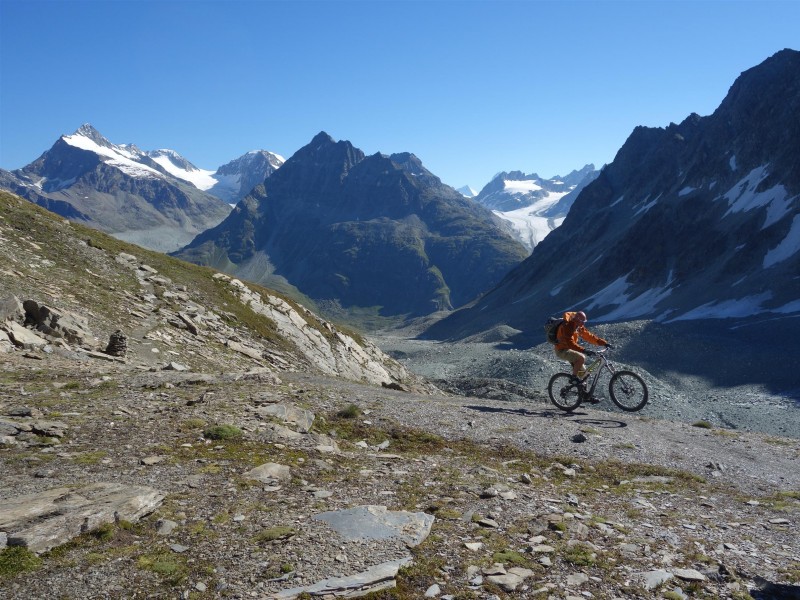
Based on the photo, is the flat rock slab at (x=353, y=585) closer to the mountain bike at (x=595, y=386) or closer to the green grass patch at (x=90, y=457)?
the green grass patch at (x=90, y=457)

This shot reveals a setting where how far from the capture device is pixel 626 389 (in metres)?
19.9

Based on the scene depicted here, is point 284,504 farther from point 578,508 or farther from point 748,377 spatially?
point 748,377

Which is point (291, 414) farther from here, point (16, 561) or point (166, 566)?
point (16, 561)

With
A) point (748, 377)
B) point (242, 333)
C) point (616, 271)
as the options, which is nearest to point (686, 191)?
point (616, 271)

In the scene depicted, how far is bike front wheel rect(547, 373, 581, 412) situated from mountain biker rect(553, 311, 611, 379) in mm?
430

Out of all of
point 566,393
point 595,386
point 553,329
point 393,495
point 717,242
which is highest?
point 717,242

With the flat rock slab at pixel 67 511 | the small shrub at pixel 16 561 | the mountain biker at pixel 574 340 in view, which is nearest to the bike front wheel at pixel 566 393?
the mountain biker at pixel 574 340

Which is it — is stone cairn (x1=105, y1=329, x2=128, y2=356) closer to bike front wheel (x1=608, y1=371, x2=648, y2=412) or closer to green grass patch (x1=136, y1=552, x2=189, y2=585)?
green grass patch (x1=136, y1=552, x2=189, y2=585)

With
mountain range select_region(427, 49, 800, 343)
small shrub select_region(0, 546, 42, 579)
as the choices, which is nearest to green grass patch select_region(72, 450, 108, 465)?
small shrub select_region(0, 546, 42, 579)

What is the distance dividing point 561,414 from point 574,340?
2711mm

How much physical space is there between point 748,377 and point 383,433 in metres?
63.7

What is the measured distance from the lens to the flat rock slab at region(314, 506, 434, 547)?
7.62 m

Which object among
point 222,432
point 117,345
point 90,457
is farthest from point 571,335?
point 117,345

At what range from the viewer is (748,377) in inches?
2493
